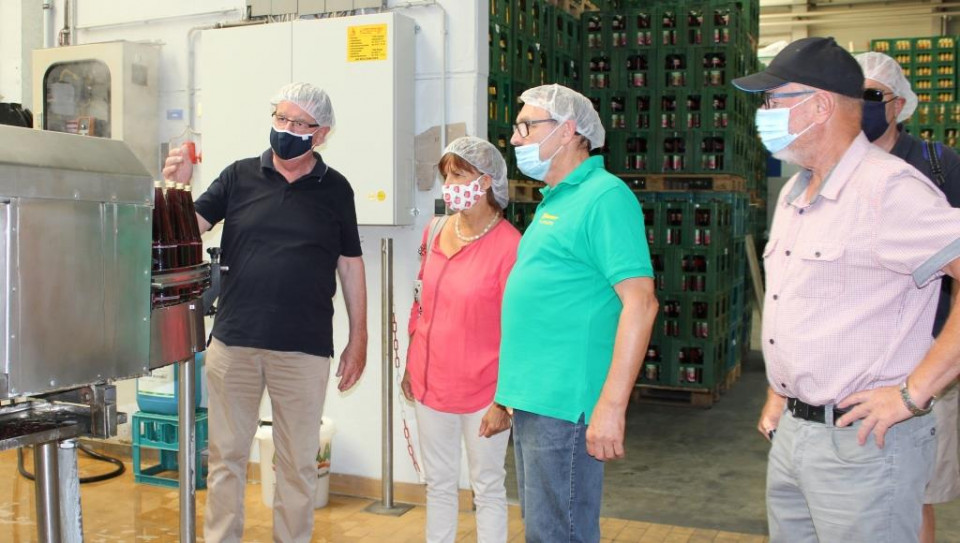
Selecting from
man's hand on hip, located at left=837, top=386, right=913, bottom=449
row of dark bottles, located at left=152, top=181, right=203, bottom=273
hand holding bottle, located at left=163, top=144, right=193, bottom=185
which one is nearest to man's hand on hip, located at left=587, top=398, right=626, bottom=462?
man's hand on hip, located at left=837, top=386, right=913, bottom=449

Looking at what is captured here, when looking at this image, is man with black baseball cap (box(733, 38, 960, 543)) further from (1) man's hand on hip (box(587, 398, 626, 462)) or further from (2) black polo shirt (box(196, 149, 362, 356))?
(2) black polo shirt (box(196, 149, 362, 356))

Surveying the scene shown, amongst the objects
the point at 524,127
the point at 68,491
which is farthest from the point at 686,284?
the point at 68,491

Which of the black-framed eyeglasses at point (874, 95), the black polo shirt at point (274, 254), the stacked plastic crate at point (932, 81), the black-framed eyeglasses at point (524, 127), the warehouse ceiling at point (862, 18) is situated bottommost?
the black polo shirt at point (274, 254)

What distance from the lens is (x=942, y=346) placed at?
1972mm

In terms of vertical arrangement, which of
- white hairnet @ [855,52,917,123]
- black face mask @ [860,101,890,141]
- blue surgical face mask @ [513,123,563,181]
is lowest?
blue surgical face mask @ [513,123,563,181]

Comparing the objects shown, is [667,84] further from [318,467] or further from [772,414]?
[772,414]

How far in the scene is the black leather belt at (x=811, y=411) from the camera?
2.10 metres

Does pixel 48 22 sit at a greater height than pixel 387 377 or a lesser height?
greater

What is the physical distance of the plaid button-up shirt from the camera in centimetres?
200

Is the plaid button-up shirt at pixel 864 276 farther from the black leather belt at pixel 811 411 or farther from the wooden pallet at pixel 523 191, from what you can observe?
the wooden pallet at pixel 523 191

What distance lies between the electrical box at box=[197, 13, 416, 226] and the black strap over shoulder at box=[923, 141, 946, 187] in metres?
2.43

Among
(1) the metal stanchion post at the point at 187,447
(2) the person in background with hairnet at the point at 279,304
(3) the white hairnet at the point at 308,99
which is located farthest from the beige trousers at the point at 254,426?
(3) the white hairnet at the point at 308,99

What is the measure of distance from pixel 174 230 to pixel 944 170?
8.04ft

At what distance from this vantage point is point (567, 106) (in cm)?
276
